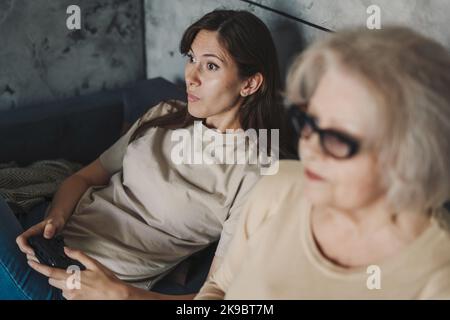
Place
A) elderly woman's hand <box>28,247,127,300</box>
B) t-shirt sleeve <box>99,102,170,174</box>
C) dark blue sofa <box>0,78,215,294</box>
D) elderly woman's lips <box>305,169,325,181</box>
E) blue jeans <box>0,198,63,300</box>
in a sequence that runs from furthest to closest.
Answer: dark blue sofa <box>0,78,215,294</box>
t-shirt sleeve <box>99,102,170,174</box>
blue jeans <box>0,198,63,300</box>
elderly woman's hand <box>28,247,127,300</box>
elderly woman's lips <box>305,169,325,181</box>

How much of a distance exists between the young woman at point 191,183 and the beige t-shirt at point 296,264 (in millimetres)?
329

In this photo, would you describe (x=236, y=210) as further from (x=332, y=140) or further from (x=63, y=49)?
(x=63, y=49)

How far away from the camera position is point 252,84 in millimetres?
1624

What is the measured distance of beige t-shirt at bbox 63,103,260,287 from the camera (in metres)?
1.57

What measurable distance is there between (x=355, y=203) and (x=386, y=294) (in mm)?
160

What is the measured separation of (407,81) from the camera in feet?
2.86

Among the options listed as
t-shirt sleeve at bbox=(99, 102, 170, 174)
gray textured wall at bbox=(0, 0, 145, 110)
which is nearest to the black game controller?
t-shirt sleeve at bbox=(99, 102, 170, 174)

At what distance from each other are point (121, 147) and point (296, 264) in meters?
0.87

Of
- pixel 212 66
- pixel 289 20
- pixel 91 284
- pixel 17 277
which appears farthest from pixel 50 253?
pixel 289 20

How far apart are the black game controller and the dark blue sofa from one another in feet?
2.06

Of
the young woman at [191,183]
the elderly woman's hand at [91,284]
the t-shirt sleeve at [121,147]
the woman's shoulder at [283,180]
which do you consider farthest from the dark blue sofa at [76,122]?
the woman's shoulder at [283,180]

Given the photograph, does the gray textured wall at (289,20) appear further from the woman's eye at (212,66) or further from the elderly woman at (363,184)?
the elderly woman at (363,184)

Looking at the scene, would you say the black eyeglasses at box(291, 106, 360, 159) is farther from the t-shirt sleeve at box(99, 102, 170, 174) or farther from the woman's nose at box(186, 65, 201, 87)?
the t-shirt sleeve at box(99, 102, 170, 174)

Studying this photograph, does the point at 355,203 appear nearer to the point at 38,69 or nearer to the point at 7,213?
the point at 7,213
